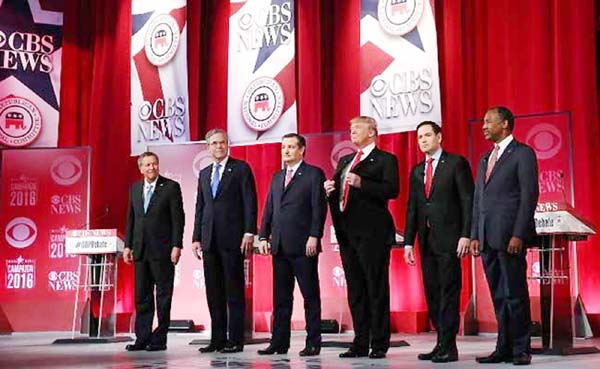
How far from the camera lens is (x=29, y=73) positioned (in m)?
9.63

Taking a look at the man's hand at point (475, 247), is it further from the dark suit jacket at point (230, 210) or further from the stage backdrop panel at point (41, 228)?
the stage backdrop panel at point (41, 228)

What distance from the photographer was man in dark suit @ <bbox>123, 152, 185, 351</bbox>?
18.4ft

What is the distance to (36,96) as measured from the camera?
968 centimetres

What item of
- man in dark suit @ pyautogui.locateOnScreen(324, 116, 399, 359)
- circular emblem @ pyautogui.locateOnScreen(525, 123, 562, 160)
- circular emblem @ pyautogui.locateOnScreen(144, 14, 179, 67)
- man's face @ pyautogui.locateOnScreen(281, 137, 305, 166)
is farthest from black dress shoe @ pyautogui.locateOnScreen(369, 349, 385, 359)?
circular emblem @ pyautogui.locateOnScreen(144, 14, 179, 67)

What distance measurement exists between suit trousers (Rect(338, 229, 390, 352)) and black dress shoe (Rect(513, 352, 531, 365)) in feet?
2.59

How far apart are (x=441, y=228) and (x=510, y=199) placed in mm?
423

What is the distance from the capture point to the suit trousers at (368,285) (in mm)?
4660

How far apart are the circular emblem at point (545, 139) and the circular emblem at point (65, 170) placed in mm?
4304

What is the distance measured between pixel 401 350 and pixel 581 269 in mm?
2085

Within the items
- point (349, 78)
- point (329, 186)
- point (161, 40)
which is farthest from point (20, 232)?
point (329, 186)

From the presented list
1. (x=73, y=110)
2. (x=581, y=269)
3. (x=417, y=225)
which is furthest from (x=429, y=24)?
(x=73, y=110)

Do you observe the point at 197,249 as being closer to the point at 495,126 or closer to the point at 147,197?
the point at 147,197

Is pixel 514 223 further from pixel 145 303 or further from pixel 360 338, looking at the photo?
pixel 145 303

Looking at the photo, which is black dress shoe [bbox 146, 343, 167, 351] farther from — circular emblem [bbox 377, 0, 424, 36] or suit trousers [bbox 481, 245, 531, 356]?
circular emblem [bbox 377, 0, 424, 36]
